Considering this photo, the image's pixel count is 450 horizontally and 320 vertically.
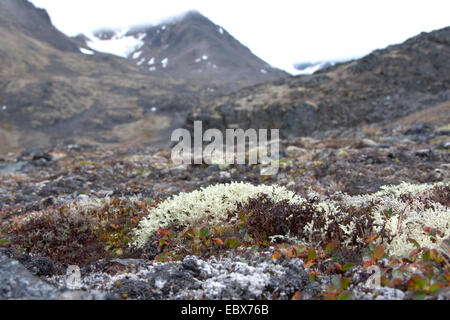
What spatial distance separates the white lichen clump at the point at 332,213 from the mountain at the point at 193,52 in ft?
299

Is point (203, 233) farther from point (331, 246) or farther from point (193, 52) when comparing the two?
point (193, 52)

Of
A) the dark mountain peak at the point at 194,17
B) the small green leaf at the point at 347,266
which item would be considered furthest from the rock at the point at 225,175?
the dark mountain peak at the point at 194,17

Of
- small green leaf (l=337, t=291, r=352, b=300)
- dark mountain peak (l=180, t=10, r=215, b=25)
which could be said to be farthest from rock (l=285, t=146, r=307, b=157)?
dark mountain peak (l=180, t=10, r=215, b=25)

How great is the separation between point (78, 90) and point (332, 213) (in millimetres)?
85540

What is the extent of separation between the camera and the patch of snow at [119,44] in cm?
18162

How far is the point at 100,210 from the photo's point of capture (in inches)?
231

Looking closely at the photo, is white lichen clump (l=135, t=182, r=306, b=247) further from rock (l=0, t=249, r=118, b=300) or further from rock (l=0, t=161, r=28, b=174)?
rock (l=0, t=161, r=28, b=174)

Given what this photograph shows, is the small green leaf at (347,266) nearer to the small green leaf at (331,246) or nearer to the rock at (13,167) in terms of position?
the small green leaf at (331,246)

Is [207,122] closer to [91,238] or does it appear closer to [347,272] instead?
[91,238]

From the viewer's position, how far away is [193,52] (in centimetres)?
14338

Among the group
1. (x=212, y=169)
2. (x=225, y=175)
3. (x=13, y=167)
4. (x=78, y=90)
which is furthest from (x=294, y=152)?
(x=78, y=90)

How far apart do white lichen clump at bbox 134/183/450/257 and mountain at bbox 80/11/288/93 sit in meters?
91.3

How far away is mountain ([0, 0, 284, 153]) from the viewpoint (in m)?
59.7
